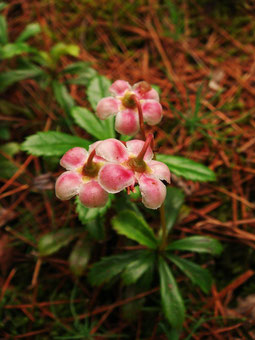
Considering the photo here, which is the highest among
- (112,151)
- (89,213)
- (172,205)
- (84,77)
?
(112,151)

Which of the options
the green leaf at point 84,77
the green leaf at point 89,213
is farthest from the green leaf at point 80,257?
the green leaf at point 84,77

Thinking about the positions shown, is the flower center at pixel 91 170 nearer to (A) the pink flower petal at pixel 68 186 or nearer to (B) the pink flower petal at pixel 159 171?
(A) the pink flower petal at pixel 68 186

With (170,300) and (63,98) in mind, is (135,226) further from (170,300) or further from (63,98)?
(63,98)

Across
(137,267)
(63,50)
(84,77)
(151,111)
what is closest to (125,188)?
(151,111)

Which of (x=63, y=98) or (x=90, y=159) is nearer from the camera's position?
(x=90, y=159)

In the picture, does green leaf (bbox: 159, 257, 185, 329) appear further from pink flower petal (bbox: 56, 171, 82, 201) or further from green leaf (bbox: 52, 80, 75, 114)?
green leaf (bbox: 52, 80, 75, 114)

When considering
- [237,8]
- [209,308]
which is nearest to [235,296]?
[209,308]
